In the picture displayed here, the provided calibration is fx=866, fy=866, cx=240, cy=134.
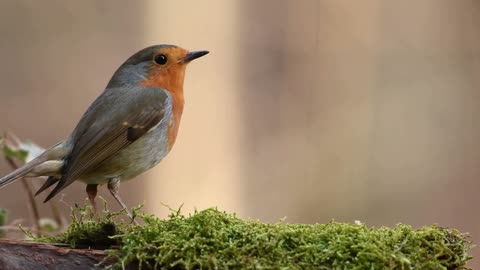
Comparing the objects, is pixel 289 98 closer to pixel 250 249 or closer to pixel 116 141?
pixel 116 141

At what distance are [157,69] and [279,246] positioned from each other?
68.6 inches

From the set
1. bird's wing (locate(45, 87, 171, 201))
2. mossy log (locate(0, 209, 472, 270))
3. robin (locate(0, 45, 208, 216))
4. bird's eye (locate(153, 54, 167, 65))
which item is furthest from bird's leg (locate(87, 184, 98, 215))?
mossy log (locate(0, 209, 472, 270))

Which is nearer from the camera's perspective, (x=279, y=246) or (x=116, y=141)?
(x=279, y=246)

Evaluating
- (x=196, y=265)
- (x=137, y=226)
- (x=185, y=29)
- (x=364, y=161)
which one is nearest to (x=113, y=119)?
(x=137, y=226)

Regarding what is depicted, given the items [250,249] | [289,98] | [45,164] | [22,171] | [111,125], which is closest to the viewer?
[250,249]

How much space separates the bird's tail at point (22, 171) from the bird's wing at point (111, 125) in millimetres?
105

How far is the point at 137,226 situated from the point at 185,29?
5402mm

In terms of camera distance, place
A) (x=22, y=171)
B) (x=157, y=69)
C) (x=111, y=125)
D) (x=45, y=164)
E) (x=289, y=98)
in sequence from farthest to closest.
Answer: (x=289, y=98)
(x=157, y=69)
(x=111, y=125)
(x=45, y=164)
(x=22, y=171)

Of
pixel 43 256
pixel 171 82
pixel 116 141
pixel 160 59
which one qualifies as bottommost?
pixel 43 256

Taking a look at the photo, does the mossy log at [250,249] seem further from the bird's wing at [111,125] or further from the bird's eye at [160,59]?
the bird's eye at [160,59]

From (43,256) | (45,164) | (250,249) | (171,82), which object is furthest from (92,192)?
(250,249)

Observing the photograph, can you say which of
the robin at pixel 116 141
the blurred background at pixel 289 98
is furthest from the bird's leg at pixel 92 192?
the blurred background at pixel 289 98

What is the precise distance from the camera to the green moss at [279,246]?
2.52m

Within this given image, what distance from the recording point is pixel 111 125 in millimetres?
3752
